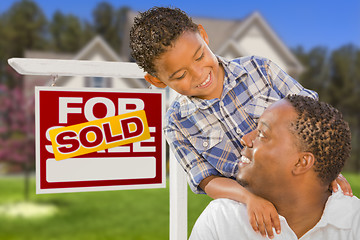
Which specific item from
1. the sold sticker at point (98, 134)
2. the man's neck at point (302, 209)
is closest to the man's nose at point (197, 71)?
the man's neck at point (302, 209)

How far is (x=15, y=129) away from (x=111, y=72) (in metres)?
9.46

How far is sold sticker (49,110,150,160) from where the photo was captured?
1799mm

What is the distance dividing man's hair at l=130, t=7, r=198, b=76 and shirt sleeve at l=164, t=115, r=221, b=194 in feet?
0.85

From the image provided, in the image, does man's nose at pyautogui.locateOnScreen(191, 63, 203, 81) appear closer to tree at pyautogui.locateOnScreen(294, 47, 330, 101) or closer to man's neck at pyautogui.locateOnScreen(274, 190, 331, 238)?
man's neck at pyautogui.locateOnScreen(274, 190, 331, 238)

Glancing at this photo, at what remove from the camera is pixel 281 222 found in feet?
3.78

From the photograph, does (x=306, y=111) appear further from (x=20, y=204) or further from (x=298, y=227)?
(x=20, y=204)

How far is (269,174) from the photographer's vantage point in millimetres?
1105

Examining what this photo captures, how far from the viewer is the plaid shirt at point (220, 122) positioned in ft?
4.82

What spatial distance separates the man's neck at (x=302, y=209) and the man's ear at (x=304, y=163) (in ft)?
0.27

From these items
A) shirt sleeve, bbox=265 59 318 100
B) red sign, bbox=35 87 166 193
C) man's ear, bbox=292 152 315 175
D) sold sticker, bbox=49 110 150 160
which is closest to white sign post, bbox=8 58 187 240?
red sign, bbox=35 87 166 193

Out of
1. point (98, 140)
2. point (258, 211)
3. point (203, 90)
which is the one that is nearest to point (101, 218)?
point (98, 140)

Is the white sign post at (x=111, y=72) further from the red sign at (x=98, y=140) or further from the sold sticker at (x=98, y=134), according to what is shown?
the sold sticker at (x=98, y=134)

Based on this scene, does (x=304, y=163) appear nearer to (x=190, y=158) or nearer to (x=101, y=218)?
(x=190, y=158)

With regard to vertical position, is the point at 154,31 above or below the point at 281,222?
above
